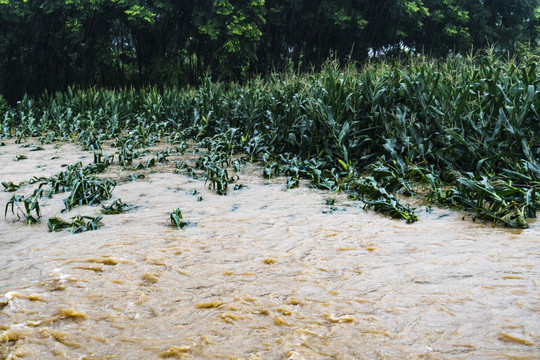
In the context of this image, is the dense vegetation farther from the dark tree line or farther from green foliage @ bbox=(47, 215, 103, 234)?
the dark tree line

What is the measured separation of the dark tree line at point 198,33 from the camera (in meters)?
16.3

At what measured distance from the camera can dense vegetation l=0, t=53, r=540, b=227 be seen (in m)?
4.37

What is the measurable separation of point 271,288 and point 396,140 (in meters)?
3.90

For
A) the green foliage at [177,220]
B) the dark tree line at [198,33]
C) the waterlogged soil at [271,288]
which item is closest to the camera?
the waterlogged soil at [271,288]

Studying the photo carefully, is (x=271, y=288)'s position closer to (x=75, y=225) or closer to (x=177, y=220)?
(x=177, y=220)

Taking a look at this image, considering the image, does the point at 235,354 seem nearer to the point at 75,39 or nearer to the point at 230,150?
the point at 230,150

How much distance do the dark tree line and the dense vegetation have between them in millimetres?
8502

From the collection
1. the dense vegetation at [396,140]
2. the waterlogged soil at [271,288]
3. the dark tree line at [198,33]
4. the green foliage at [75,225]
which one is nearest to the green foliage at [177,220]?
the waterlogged soil at [271,288]

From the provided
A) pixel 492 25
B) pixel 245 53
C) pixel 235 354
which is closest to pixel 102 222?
pixel 235 354

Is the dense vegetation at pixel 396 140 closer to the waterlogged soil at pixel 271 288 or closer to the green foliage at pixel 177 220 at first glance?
the waterlogged soil at pixel 271 288

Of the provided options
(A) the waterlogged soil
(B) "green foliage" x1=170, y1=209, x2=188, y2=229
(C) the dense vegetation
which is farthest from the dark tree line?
(A) the waterlogged soil

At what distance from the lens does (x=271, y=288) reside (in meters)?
2.49

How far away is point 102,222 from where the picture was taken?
3.88 m

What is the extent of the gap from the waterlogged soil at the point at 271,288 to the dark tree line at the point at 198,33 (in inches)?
491
